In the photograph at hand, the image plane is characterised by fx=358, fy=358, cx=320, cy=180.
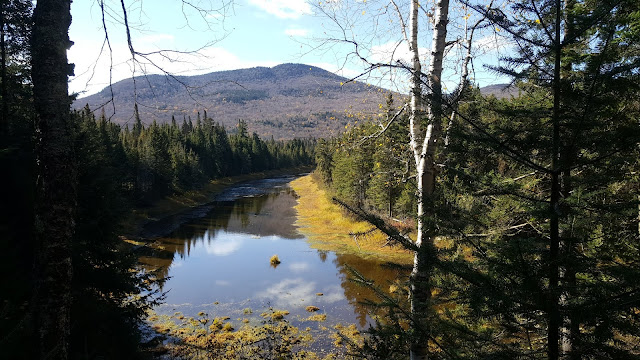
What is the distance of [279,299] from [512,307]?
17523 millimetres

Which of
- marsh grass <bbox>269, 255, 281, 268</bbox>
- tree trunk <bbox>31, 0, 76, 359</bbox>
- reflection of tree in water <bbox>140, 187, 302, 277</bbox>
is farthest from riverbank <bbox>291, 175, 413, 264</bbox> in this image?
tree trunk <bbox>31, 0, 76, 359</bbox>

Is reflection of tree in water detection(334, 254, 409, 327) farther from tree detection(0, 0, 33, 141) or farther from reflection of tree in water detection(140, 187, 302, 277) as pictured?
tree detection(0, 0, 33, 141)

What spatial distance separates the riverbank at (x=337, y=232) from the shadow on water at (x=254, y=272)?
1.15 meters

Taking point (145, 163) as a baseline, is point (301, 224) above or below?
below

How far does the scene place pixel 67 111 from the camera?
3.26m

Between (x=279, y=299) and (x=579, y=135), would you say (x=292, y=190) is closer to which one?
(x=279, y=299)

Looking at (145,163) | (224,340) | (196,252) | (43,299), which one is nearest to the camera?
(43,299)

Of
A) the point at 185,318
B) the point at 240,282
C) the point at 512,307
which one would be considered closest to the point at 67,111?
the point at 512,307

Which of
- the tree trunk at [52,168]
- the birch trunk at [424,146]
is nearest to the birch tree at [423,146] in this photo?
the birch trunk at [424,146]

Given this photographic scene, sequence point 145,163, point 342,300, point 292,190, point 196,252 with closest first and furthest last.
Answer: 1. point 342,300
2. point 196,252
3. point 145,163
4. point 292,190

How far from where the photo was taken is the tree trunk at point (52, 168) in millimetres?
3145

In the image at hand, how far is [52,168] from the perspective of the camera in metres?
3.17

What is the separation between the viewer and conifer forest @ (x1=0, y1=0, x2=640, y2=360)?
2.78m

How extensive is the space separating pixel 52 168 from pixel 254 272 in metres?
21.4
